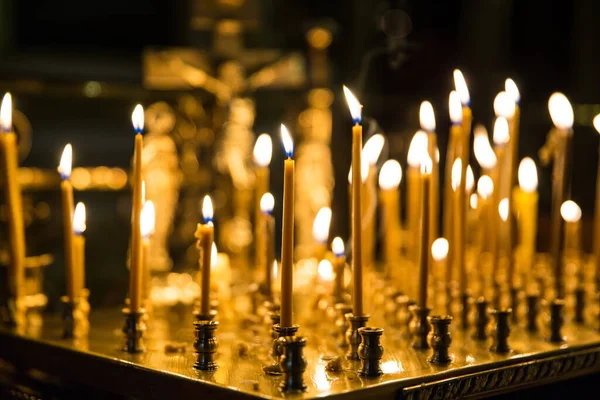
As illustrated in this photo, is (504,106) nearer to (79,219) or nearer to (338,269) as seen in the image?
(338,269)

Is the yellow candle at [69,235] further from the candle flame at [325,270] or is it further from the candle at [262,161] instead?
the candle flame at [325,270]

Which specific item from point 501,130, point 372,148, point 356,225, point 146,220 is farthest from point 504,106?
point 146,220

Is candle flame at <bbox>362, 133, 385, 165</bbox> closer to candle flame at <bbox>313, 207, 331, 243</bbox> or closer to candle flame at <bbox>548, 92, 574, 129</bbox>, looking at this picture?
candle flame at <bbox>313, 207, 331, 243</bbox>

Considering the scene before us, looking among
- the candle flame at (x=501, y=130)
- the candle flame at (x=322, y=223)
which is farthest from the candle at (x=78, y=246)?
the candle flame at (x=501, y=130)

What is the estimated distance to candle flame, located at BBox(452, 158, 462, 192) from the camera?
170cm

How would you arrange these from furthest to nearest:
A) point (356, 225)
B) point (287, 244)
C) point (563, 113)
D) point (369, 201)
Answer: point (369, 201) < point (563, 113) < point (356, 225) < point (287, 244)

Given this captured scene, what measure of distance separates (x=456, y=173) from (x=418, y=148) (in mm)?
127

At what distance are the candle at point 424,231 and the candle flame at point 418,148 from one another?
0.09 feet

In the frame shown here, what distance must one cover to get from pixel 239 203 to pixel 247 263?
17cm

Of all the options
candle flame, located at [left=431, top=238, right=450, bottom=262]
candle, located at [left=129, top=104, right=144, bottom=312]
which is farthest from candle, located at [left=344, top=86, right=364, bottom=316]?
candle flame, located at [left=431, top=238, right=450, bottom=262]

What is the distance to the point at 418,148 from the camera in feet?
5.53

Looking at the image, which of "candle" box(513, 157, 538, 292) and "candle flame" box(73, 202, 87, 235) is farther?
"candle" box(513, 157, 538, 292)

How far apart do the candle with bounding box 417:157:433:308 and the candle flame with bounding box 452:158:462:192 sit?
0.69 feet

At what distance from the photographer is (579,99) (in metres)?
3.38
